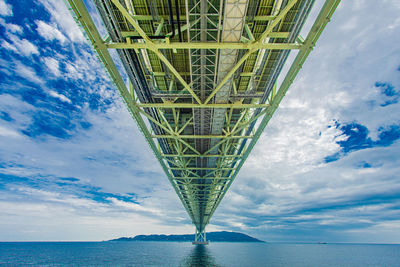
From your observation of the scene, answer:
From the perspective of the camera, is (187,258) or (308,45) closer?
(308,45)

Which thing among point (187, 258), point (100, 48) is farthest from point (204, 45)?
point (187, 258)

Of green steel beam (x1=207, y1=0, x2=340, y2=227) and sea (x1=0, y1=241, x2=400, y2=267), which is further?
sea (x1=0, y1=241, x2=400, y2=267)

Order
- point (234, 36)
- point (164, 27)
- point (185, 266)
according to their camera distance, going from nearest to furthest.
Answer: point (234, 36), point (164, 27), point (185, 266)

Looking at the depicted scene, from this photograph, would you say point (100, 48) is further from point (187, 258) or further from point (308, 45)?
point (187, 258)

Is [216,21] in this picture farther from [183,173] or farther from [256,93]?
[183,173]

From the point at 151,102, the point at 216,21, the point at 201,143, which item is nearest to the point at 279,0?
the point at 216,21

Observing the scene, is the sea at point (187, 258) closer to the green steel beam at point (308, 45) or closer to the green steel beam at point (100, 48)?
the green steel beam at point (100, 48)

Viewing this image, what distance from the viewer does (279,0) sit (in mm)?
8391

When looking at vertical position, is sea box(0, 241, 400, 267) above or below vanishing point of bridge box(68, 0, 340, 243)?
below

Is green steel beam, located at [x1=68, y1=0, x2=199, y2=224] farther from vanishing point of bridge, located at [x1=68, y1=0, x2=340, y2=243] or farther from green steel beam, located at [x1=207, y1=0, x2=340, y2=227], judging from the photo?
green steel beam, located at [x1=207, y1=0, x2=340, y2=227]

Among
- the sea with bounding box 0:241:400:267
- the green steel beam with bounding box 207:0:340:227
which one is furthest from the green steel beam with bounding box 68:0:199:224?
the sea with bounding box 0:241:400:267

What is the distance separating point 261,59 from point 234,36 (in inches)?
135

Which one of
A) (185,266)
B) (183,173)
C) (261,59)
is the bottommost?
(185,266)

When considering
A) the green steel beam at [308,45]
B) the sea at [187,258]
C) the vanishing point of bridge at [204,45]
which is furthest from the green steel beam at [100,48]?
the sea at [187,258]
